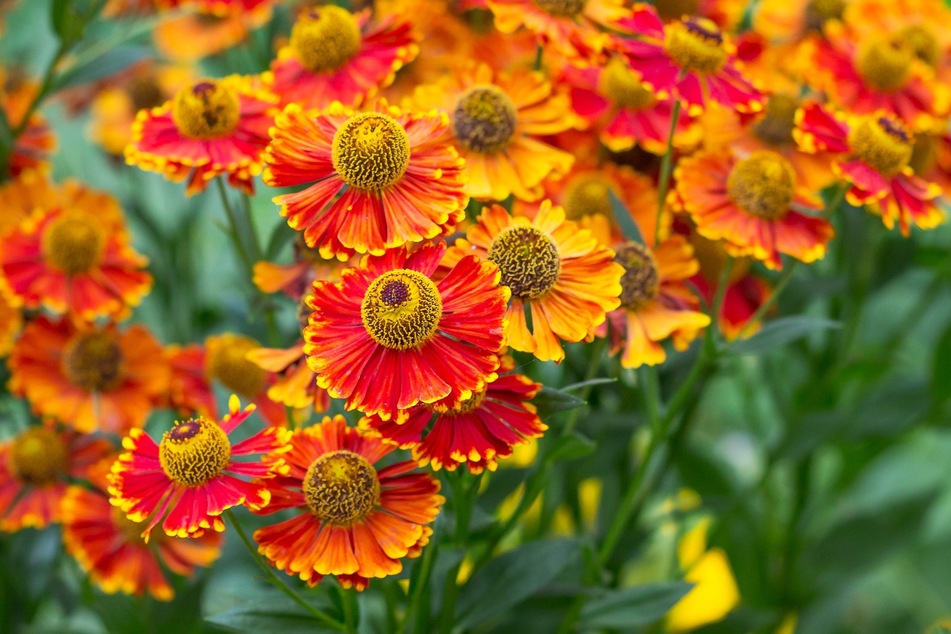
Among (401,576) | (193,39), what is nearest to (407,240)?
(401,576)

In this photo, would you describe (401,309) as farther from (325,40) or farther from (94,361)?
(94,361)

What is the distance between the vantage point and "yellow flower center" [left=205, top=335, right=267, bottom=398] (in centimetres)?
91

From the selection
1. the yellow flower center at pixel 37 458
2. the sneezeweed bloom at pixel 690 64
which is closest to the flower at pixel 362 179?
the sneezeweed bloom at pixel 690 64

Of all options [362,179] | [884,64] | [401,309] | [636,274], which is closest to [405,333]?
[401,309]

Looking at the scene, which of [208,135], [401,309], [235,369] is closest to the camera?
[401,309]

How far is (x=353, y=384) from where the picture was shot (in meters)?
0.59

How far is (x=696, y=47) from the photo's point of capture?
82cm

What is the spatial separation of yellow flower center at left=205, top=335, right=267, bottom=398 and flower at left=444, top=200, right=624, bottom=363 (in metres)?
0.33

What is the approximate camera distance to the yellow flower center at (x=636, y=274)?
0.79 meters

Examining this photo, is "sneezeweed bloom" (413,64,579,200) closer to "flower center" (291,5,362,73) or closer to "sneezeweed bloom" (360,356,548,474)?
"flower center" (291,5,362,73)

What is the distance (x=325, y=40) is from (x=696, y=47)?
1.00ft

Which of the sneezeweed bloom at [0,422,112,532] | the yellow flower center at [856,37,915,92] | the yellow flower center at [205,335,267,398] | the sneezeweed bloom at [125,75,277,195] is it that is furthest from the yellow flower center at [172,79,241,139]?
the yellow flower center at [856,37,915,92]

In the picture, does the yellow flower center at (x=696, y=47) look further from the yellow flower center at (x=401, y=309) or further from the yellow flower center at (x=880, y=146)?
the yellow flower center at (x=401, y=309)

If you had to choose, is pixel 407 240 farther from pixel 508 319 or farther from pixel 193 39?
pixel 193 39
